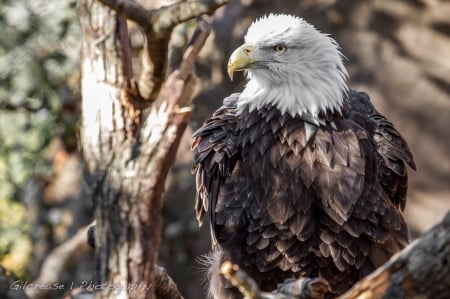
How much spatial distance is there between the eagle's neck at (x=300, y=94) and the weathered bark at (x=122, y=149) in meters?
0.50

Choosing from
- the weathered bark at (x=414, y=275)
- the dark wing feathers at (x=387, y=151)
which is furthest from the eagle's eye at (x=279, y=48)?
the weathered bark at (x=414, y=275)

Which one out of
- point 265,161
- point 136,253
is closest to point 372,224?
point 265,161

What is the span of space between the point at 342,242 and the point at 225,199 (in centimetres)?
65

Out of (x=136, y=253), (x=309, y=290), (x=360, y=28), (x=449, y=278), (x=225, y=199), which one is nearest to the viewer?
(x=449, y=278)

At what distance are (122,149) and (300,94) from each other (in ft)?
3.57

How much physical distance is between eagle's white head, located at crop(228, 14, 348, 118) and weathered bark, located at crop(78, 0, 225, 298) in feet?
1.60

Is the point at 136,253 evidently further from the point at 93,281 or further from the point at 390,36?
the point at 390,36

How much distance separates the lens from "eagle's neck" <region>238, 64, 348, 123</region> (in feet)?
15.5

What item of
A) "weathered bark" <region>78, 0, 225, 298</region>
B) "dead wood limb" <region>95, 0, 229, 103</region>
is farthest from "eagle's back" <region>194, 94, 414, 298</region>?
"dead wood limb" <region>95, 0, 229, 103</region>

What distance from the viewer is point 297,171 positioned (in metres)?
4.55

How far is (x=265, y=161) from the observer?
4590 millimetres

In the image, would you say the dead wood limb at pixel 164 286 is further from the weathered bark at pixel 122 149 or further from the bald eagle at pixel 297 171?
the bald eagle at pixel 297 171

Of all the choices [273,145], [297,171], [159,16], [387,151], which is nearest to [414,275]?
[159,16]

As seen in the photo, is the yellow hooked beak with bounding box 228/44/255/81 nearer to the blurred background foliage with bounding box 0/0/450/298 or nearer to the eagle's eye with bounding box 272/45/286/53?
the eagle's eye with bounding box 272/45/286/53
